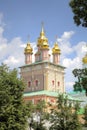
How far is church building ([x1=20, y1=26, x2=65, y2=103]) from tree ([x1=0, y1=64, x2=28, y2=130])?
50551mm

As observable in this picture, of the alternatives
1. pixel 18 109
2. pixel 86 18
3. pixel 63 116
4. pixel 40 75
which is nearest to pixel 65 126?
pixel 63 116

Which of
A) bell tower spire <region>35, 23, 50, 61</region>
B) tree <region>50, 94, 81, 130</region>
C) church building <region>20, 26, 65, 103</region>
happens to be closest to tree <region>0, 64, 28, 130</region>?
tree <region>50, 94, 81, 130</region>

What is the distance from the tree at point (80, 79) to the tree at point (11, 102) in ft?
57.2

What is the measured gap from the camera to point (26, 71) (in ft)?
315

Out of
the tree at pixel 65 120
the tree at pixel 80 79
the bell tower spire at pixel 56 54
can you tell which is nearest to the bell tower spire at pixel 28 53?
the bell tower spire at pixel 56 54

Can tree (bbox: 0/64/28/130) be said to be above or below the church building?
below

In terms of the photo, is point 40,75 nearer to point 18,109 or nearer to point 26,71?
point 26,71

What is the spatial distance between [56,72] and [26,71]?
7.20 metres

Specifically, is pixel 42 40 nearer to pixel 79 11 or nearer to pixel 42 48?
pixel 42 48

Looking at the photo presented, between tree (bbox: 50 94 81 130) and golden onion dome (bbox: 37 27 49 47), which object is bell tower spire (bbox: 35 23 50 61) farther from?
tree (bbox: 50 94 81 130)

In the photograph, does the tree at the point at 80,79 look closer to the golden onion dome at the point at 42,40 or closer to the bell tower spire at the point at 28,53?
the golden onion dome at the point at 42,40

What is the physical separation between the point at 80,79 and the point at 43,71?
241 feet

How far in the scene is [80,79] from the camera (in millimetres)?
18578

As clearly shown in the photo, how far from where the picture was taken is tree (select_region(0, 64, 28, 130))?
35.9 metres
